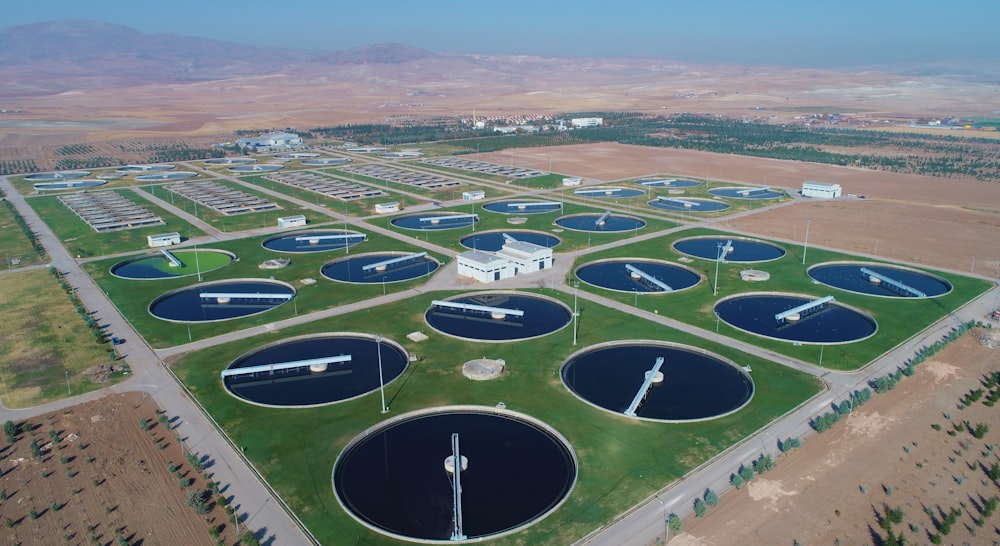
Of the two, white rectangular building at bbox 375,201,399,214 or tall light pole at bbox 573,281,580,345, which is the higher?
white rectangular building at bbox 375,201,399,214

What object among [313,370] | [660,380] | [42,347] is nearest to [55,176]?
[42,347]

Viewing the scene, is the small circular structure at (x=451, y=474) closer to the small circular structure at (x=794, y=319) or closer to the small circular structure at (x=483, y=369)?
the small circular structure at (x=483, y=369)

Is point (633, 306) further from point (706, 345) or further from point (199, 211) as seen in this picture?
point (199, 211)

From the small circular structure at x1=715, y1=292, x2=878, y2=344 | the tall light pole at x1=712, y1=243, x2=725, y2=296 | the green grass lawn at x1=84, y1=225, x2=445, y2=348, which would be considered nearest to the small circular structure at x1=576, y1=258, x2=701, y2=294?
the tall light pole at x1=712, y1=243, x2=725, y2=296

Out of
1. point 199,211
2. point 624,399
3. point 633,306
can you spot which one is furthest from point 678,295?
point 199,211

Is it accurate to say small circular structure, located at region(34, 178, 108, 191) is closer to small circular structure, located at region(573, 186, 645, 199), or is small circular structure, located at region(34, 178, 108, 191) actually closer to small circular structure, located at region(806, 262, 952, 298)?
small circular structure, located at region(573, 186, 645, 199)

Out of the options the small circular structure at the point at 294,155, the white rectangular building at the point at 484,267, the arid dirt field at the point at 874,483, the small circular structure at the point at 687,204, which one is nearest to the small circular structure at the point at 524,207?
the small circular structure at the point at 687,204

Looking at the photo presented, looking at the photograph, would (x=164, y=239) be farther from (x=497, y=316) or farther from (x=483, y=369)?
(x=483, y=369)
